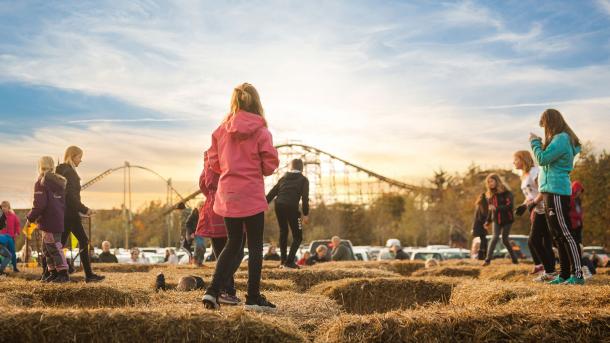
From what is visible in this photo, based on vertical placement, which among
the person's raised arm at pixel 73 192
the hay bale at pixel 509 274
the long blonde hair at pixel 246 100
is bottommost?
the hay bale at pixel 509 274

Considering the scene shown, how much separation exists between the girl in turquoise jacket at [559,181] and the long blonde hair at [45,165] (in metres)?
6.88

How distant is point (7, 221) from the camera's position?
17391 millimetres

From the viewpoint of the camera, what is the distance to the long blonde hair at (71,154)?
11539 mm

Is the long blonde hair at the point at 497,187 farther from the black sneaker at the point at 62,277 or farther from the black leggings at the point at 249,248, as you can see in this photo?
the black leggings at the point at 249,248

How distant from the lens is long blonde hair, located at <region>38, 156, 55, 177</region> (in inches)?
439

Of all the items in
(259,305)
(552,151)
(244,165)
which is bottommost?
(259,305)

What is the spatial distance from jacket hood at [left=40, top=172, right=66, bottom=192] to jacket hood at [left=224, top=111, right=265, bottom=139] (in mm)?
4938

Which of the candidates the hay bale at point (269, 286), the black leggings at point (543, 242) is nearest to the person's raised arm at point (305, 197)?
the hay bale at point (269, 286)

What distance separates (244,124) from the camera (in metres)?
7.01

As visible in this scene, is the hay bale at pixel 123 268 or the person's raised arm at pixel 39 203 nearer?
the person's raised arm at pixel 39 203

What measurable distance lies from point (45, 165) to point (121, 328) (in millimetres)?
6597

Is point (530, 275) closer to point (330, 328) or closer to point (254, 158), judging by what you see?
point (254, 158)

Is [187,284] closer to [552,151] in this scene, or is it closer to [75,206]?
[75,206]

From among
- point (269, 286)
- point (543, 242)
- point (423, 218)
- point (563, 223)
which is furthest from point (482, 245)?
point (423, 218)
